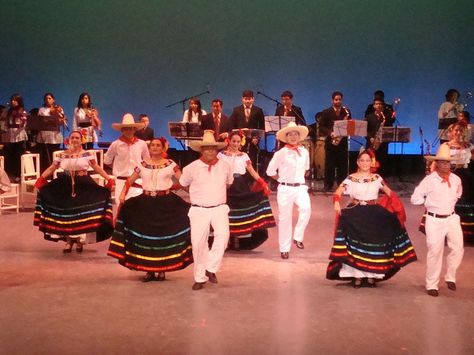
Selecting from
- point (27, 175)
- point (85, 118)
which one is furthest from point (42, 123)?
point (27, 175)

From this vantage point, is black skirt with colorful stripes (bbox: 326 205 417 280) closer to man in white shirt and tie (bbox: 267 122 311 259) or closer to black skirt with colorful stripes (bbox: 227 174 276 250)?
man in white shirt and tie (bbox: 267 122 311 259)

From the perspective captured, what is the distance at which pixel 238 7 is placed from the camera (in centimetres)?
1409

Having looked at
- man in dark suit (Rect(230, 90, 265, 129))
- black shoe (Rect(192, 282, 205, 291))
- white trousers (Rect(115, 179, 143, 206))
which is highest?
man in dark suit (Rect(230, 90, 265, 129))

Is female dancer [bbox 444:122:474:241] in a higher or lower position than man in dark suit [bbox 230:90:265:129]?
lower

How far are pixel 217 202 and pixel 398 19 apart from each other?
28.0 feet

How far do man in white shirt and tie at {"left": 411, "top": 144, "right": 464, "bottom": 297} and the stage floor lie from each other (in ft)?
0.72

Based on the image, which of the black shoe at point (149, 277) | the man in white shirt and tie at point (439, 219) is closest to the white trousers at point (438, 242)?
the man in white shirt and tie at point (439, 219)

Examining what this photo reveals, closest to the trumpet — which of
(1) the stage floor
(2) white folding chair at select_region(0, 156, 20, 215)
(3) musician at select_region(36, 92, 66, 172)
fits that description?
(3) musician at select_region(36, 92, 66, 172)

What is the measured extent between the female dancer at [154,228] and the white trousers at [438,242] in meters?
2.22

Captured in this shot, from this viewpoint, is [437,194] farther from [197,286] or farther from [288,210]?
[197,286]

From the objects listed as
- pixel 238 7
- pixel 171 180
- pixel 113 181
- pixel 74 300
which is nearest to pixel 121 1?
pixel 238 7

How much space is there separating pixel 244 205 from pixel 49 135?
6.24 m

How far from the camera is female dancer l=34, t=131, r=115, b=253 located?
785 cm

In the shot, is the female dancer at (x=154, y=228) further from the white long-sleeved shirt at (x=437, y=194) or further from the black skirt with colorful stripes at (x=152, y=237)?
the white long-sleeved shirt at (x=437, y=194)
